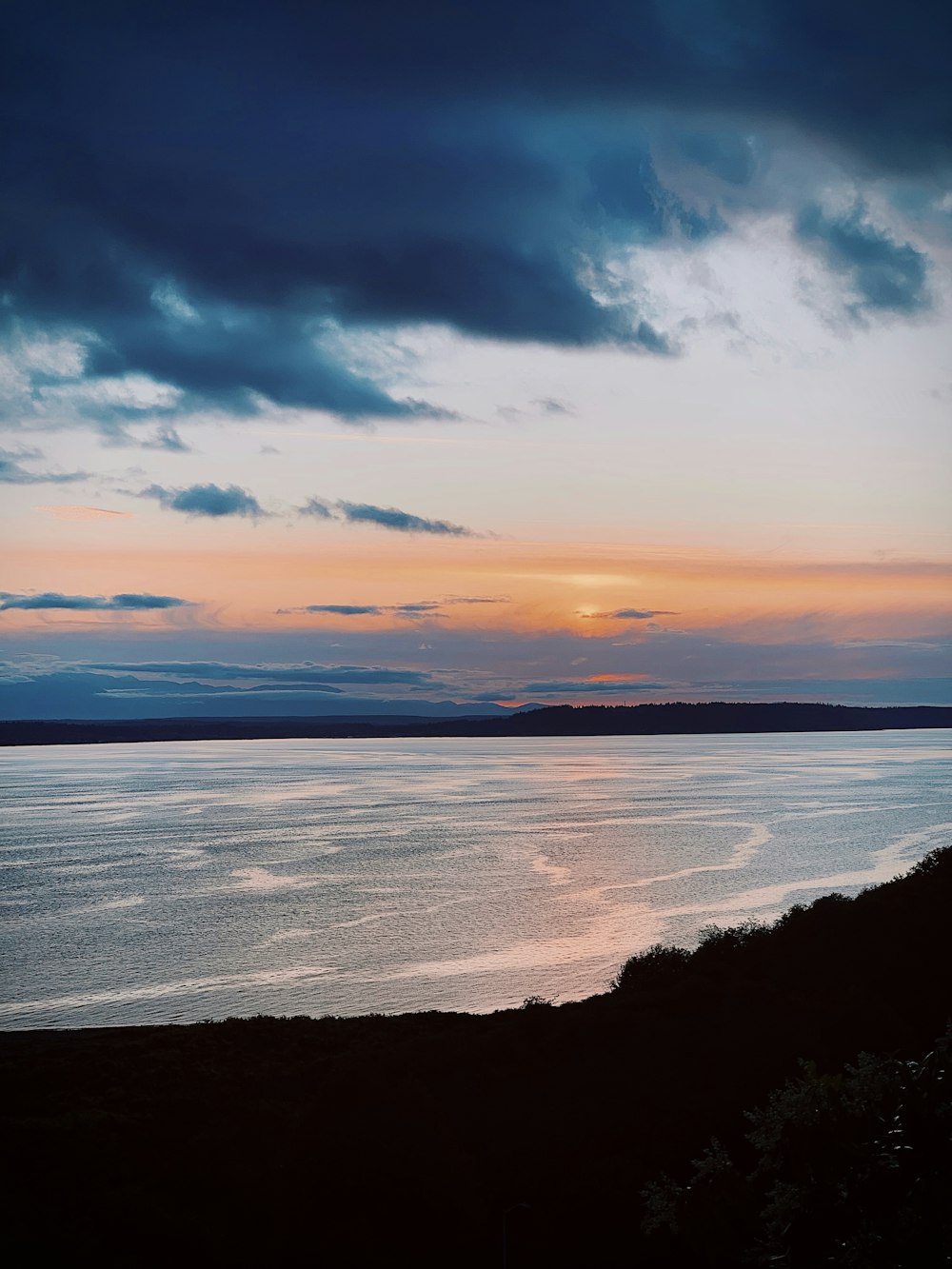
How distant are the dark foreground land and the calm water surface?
41.9 ft

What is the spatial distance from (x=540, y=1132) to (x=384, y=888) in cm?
5297

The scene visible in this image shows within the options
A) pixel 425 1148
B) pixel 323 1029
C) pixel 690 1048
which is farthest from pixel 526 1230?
pixel 323 1029

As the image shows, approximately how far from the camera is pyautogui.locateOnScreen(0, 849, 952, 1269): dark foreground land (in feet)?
51.4

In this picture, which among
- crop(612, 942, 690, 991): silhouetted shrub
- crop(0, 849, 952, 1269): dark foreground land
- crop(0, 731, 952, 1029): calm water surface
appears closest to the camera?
crop(0, 849, 952, 1269): dark foreground land

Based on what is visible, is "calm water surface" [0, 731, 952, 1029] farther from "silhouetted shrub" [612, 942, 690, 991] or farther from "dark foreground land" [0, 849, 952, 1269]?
"dark foreground land" [0, 849, 952, 1269]

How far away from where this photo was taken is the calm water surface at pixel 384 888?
170ft

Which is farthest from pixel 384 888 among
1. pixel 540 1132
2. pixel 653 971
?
pixel 540 1132

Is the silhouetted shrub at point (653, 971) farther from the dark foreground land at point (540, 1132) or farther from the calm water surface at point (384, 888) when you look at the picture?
the calm water surface at point (384, 888)

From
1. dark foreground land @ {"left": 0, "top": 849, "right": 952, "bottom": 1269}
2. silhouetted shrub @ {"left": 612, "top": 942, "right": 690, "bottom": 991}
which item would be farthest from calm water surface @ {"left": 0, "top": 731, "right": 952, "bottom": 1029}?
dark foreground land @ {"left": 0, "top": 849, "right": 952, "bottom": 1269}

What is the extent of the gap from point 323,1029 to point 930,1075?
28705 mm

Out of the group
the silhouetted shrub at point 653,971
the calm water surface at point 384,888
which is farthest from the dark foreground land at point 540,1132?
the calm water surface at point 384,888

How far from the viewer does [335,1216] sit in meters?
22.8

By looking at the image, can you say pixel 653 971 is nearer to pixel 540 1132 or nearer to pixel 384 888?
pixel 540 1132

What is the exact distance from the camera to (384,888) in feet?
255
